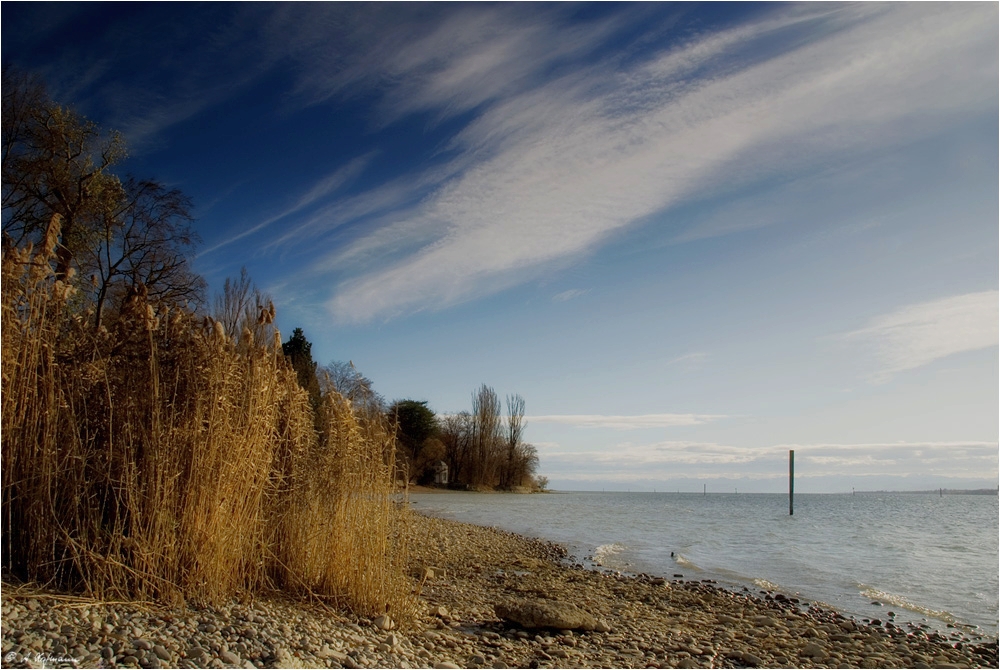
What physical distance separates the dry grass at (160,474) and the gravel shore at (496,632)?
10.6 inches

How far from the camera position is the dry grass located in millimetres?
4520

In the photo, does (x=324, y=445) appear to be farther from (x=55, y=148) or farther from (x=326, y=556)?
(x=55, y=148)

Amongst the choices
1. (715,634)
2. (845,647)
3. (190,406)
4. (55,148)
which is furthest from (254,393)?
(55,148)

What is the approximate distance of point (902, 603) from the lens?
10398mm

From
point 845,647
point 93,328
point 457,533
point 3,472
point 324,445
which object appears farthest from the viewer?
point 457,533

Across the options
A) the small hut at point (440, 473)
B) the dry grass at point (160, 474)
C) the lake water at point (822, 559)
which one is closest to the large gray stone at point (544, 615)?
the dry grass at point (160, 474)

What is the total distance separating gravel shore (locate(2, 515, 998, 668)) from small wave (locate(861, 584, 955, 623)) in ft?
3.46

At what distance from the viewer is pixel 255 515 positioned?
5.13 m

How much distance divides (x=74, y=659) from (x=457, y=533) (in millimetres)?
12326

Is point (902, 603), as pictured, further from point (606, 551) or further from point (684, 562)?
point (606, 551)

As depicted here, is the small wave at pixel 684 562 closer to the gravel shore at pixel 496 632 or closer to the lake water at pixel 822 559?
the lake water at pixel 822 559

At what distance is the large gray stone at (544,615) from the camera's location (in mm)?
6105

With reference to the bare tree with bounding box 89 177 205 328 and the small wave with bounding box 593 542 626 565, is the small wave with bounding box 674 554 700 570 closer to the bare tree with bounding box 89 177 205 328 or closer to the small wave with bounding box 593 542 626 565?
the small wave with bounding box 593 542 626 565

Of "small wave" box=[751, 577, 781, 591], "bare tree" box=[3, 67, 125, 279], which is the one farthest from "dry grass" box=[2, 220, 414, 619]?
"bare tree" box=[3, 67, 125, 279]
